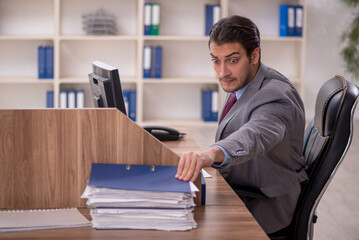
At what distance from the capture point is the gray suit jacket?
6.01 feet

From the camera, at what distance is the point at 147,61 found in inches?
231

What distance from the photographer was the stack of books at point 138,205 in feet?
4.42

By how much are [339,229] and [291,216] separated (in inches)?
59.4

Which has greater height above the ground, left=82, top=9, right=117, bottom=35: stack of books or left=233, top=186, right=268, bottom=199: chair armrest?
left=82, top=9, right=117, bottom=35: stack of books

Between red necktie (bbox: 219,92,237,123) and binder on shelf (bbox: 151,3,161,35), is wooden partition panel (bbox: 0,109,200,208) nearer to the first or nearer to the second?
red necktie (bbox: 219,92,237,123)

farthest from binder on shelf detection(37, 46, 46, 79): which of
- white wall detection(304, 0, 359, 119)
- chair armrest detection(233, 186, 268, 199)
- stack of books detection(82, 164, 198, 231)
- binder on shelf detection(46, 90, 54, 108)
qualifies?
stack of books detection(82, 164, 198, 231)

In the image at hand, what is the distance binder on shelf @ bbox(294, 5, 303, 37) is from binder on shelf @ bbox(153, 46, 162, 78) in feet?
4.92

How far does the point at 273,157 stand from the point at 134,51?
443cm

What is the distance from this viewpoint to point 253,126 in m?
1.67

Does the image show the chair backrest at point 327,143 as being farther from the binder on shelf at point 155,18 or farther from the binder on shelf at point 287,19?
the binder on shelf at point 287,19

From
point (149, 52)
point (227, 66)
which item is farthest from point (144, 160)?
point (149, 52)

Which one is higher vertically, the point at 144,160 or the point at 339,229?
the point at 144,160

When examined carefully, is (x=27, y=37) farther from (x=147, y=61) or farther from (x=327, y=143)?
(x=327, y=143)

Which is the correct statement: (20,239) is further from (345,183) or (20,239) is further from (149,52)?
(149,52)
